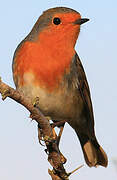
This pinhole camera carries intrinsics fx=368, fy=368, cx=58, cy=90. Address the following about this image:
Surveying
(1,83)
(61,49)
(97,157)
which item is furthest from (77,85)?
(1,83)

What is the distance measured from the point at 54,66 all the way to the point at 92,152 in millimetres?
2320

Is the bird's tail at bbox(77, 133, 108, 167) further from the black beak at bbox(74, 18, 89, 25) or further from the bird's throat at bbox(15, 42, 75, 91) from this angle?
the black beak at bbox(74, 18, 89, 25)

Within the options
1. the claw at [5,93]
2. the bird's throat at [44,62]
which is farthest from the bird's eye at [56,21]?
the claw at [5,93]

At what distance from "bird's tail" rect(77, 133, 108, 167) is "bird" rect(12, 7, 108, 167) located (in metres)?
0.83

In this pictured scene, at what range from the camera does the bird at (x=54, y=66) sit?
4.98m

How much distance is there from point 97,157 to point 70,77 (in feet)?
6.18

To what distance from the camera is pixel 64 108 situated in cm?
553

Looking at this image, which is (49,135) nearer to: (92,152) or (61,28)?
(61,28)

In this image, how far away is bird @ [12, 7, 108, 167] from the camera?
498 centimetres

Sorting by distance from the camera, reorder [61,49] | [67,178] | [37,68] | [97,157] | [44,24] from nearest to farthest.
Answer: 1. [67,178]
2. [37,68]
3. [61,49]
4. [44,24]
5. [97,157]

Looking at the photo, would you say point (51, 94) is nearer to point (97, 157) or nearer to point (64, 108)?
point (64, 108)

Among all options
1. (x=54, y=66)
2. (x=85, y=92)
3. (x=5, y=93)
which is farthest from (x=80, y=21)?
(x=5, y=93)

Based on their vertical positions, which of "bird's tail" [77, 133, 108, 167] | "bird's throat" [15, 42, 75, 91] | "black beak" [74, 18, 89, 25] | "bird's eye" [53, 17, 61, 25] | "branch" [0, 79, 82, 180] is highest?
"bird's eye" [53, 17, 61, 25]

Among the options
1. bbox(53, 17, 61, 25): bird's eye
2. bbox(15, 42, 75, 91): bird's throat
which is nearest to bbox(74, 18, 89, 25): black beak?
bbox(53, 17, 61, 25): bird's eye
